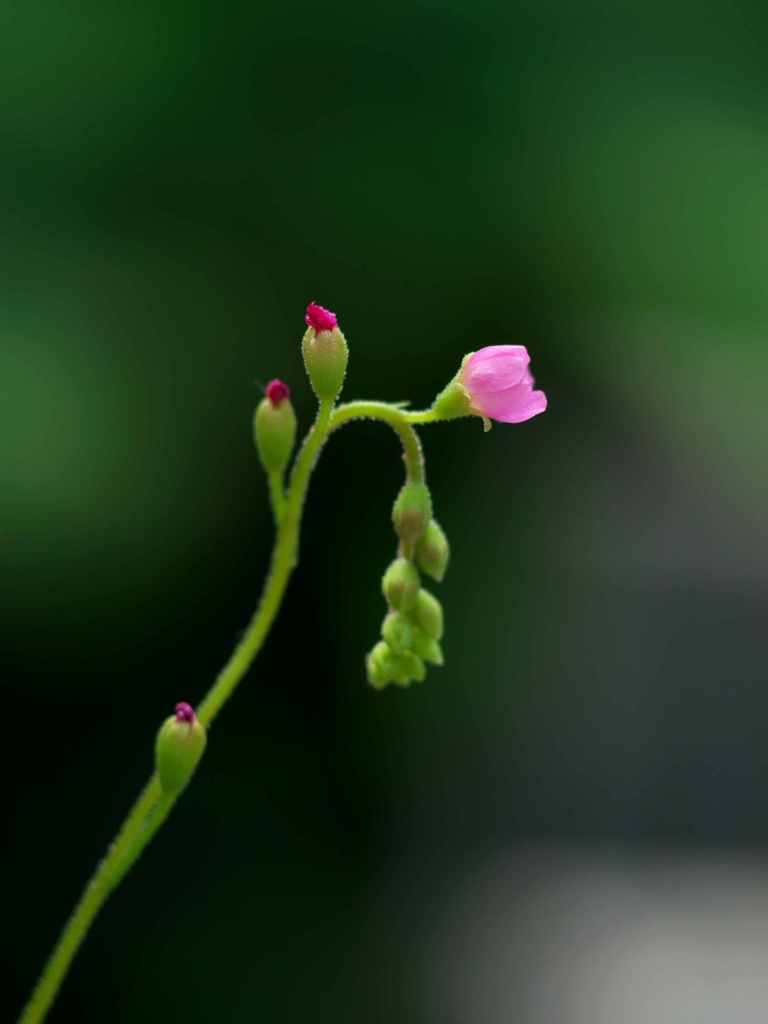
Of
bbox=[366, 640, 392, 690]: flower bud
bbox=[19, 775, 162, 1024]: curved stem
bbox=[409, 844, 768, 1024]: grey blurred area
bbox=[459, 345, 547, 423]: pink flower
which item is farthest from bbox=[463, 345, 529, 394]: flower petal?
bbox=[409, 844, 768, 1024]: grey blurred area

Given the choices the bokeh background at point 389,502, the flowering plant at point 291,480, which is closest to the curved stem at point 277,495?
the flowering plant at point 291,480

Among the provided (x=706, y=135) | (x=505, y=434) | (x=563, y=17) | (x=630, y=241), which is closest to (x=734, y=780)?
(x=505, y=434)

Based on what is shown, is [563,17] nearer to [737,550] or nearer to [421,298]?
[421,298]

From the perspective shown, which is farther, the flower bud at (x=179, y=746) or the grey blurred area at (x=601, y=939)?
the grey blurred area at (x=601, y=939)

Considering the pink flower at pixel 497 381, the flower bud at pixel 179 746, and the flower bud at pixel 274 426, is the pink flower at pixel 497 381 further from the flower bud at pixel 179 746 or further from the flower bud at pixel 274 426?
the flower bud at pixel 179 746

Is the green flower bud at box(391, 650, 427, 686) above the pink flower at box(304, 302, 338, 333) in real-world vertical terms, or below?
below

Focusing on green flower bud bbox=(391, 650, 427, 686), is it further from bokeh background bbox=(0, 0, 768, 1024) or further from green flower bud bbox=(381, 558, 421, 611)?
bokeh background bbox=(0, 0, 768, 1024)
